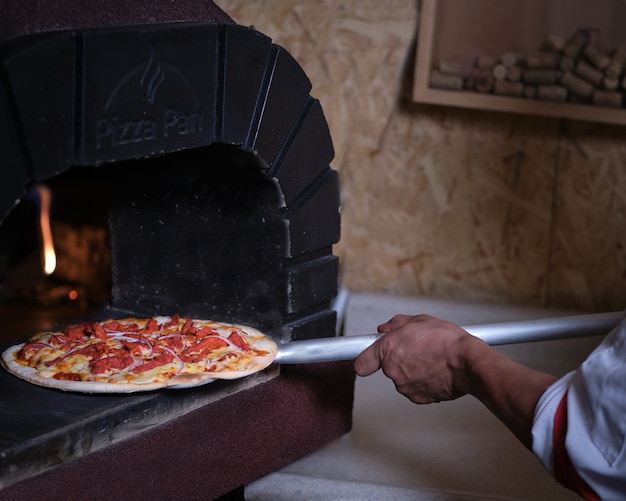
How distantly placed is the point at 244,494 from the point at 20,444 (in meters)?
0.83

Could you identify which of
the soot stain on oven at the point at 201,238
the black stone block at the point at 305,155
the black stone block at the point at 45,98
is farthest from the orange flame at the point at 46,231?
the black stone block at the point at 45,98

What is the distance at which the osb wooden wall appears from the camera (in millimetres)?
3375

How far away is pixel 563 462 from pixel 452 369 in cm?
37

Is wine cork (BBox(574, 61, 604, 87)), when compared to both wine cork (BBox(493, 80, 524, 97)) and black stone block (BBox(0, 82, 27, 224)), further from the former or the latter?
black stone block (BBox(0, 82, 27, 224))

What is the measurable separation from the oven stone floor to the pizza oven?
0.08 m

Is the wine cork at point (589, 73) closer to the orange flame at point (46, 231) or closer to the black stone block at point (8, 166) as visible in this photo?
the orange flame at point (46, 231)

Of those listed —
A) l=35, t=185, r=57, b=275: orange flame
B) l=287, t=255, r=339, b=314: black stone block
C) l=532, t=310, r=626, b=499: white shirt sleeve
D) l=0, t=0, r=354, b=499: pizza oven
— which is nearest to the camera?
l=532, t=310, r=626, b=499: white shirt sleeve

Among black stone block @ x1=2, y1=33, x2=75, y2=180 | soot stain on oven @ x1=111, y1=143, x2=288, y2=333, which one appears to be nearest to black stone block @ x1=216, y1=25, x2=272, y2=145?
soot stain on oven @ x1=111, y1=143, x2=288, y2=333

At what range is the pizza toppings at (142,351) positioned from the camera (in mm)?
1886

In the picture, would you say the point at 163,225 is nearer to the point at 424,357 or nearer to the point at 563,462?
the point at 424,357

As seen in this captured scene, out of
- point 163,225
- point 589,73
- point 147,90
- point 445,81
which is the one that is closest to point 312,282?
point 163,225

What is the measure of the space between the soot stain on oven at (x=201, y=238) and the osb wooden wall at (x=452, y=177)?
1298 millimetres

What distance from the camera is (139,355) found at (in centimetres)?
200

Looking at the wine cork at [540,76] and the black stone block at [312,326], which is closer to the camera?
the black stone block at [312,326]
